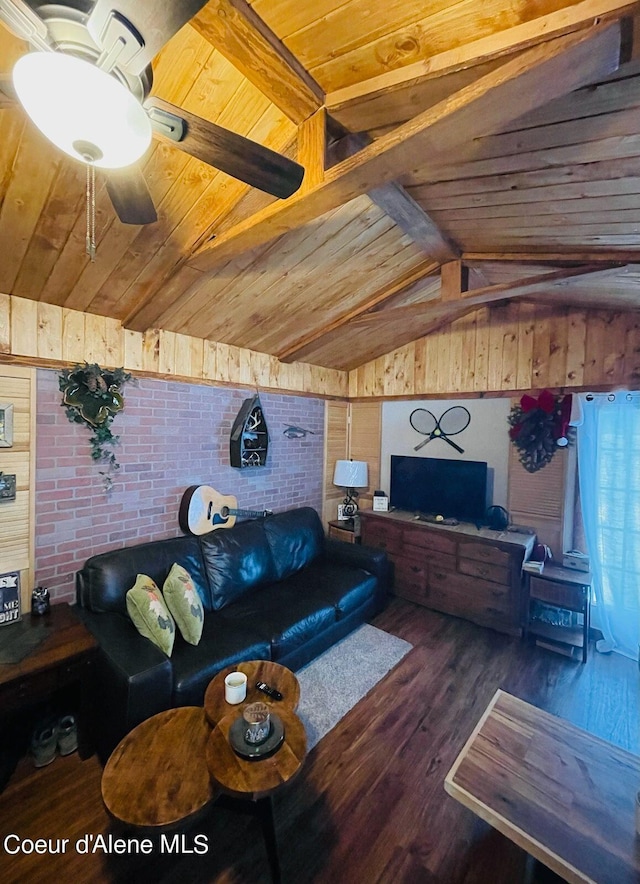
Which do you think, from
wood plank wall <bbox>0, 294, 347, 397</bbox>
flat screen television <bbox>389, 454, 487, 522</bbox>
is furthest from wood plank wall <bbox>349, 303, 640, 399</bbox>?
wood plank wall <bbox>0, 294, 347, 397</bbox>

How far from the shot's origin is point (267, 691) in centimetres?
171

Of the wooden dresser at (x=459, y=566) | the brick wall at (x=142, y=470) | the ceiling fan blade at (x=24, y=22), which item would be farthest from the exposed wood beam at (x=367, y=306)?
the ceiling fan blade at (x=24, y=22)

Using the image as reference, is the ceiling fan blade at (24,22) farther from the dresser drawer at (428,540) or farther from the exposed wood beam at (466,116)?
the dresser drawer at (428,540)

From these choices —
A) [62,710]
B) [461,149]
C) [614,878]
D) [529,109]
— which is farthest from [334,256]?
[62,710]

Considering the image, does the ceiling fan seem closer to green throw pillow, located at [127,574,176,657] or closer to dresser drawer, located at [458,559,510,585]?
green throw pillow, located at [127,574,176,657]

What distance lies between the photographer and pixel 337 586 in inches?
118

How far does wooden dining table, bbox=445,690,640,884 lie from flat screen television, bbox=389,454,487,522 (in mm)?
2049

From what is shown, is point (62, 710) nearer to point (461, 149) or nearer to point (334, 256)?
point (334, 256)

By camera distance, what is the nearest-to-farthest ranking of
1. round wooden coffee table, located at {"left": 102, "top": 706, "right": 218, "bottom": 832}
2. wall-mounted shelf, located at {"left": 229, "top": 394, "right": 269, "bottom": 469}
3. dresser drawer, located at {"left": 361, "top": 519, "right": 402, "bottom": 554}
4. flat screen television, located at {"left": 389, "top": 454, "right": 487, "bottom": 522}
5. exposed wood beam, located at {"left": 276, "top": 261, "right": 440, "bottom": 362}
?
1. round wooden coffee table, located at {"left": 102, "top": 706, "right": 218, "bottom": 832}
2. exposed wood beam, located at {"left": 276, "top": 261, "right": 440, "bottom": 362}
3. wall-mounted shelf, located at {"left": 229, "top": 394, "right": 269, "bottom": 469}
4. flat screen television, located at {"left": 389, "top": 454, "right": 487, "bottom": 522}
5. dresser drawer, located at {"left": 361, "top": 519, "right": 402, "bottom": 554}

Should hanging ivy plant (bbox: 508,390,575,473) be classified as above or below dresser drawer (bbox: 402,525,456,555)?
above

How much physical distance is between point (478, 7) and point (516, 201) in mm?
1010

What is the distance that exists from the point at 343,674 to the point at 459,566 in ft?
4.73

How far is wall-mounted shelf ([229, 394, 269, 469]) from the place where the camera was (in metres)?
3.23

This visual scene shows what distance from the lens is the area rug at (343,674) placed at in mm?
2203
